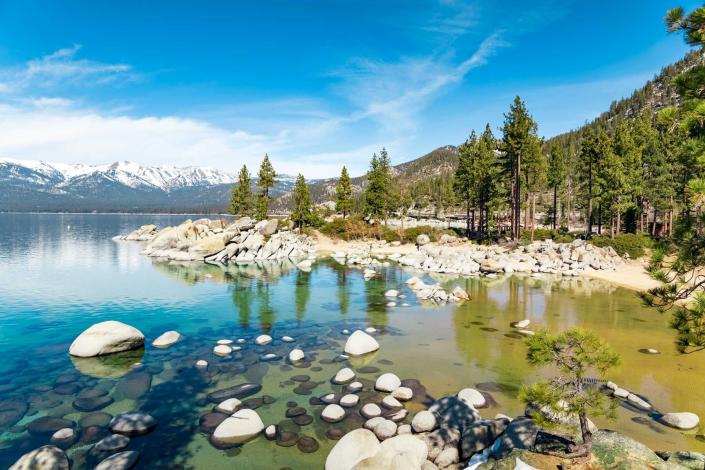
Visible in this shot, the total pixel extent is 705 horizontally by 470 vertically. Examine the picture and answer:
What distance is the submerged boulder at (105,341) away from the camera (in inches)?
701

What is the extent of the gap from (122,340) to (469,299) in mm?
24112

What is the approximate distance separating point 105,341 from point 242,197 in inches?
2807

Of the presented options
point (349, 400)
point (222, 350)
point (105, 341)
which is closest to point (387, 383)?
point (349, 400)

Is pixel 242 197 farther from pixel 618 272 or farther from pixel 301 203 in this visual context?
pixel 618 272

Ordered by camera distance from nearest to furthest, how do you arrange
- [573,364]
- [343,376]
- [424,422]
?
1. [573,364]
2. [424,422]
3. [343,376]

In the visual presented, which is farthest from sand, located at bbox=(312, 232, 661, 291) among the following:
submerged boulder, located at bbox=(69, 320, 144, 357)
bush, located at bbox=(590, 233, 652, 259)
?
submerged boulder, located at bbox=(69, 320, 144, 357)

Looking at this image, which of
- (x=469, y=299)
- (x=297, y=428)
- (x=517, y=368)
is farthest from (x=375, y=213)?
(x=297, y=428)

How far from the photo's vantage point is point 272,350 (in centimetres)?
1909

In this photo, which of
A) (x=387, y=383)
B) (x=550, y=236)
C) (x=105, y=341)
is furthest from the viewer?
(x=550, y=236)

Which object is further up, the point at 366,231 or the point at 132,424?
the point at 366,231

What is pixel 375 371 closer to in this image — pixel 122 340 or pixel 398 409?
pixel 398 409

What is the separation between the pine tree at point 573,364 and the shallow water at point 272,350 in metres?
6.31

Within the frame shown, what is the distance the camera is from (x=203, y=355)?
60.3ft

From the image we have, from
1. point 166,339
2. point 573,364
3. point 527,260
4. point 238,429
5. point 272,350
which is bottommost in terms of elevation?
point 272,350
